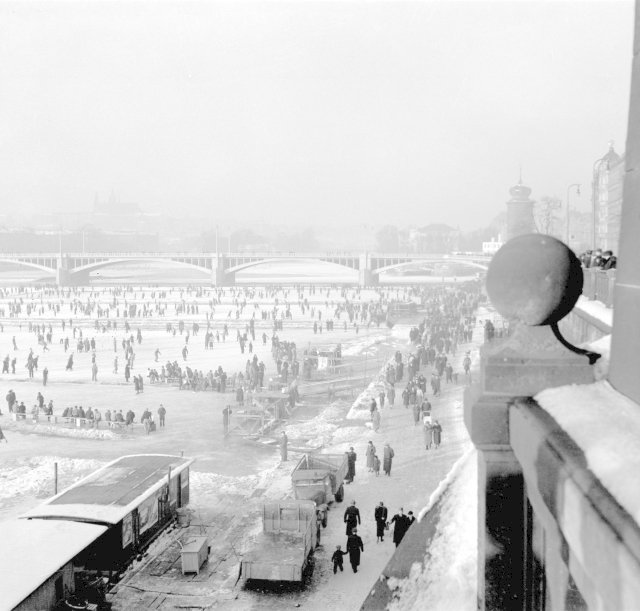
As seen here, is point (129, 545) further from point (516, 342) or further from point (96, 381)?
point (96, 381)

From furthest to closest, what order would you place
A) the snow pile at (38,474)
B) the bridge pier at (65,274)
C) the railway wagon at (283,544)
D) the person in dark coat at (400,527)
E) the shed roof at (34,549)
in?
the bridge pier at (65,274) < the snow pile at (38,474) < the person in dark coat at (400,527) < the railway wagon at (283,544) < the shed roof at (34,549)

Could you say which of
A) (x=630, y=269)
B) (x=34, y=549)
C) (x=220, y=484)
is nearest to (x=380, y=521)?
(x=220, y=484)

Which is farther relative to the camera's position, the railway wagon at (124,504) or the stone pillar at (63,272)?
the stone pillar at (63,272)

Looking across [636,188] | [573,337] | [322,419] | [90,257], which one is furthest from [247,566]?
[90,257]

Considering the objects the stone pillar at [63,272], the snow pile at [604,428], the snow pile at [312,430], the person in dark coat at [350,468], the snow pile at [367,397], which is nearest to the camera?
the snow pile at [604,428]

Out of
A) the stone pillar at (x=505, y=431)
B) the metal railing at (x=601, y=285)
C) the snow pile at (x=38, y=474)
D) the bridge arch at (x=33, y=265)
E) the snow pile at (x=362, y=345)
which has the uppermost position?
the bridge arch at (x=33, y=265)

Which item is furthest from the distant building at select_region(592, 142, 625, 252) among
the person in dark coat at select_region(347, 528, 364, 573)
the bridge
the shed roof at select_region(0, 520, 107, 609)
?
the shed roof at select_region(0, 520, 107, 609)

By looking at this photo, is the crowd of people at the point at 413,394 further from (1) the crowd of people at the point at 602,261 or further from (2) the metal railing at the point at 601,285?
(1) the crowd of people at the point at 602,261

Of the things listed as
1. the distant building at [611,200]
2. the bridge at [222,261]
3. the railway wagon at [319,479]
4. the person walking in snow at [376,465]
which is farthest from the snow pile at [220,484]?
the bridge at [222,261]
